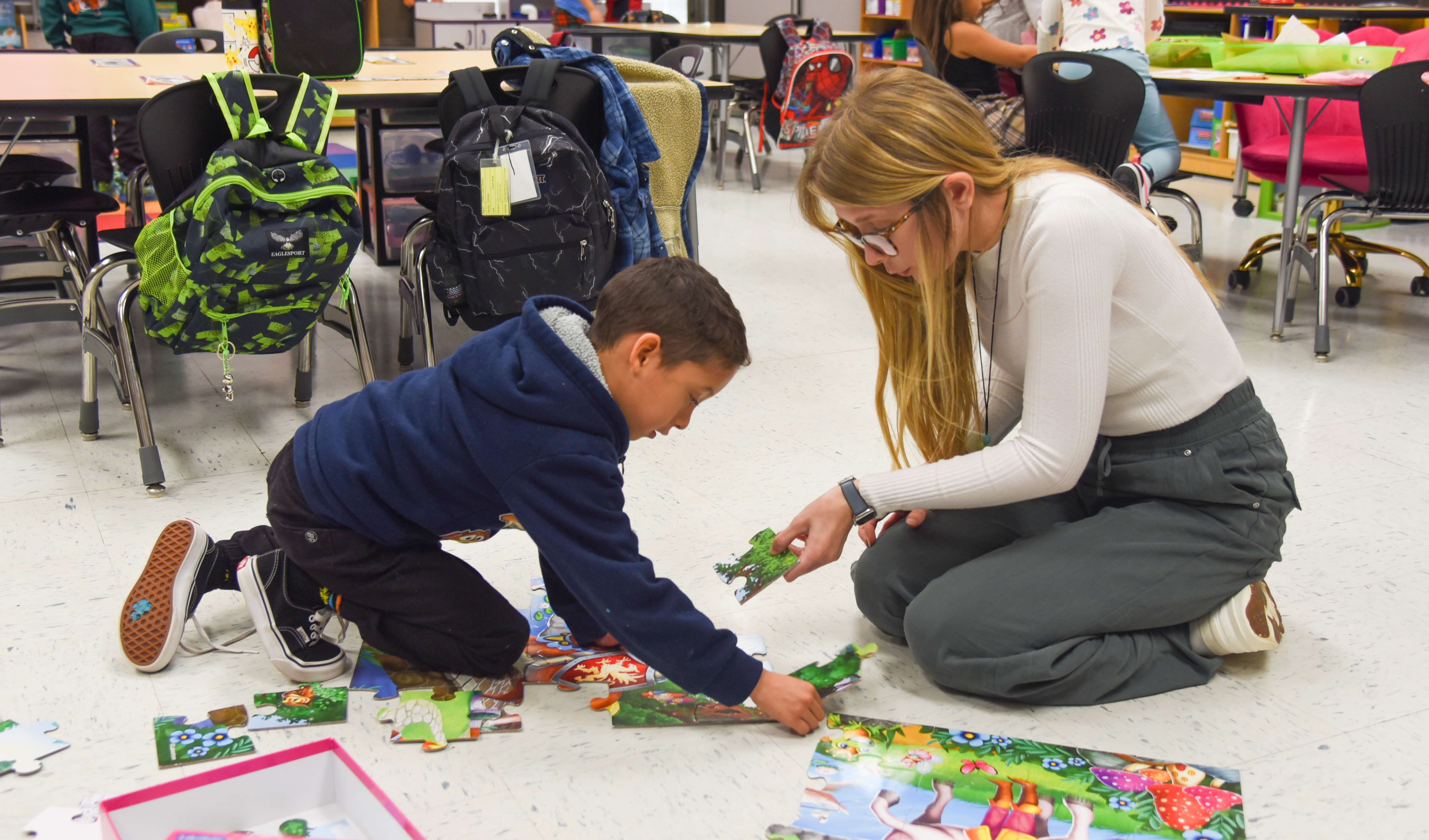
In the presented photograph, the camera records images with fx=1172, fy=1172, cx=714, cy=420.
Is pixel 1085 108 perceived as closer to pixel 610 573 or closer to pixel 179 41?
pixel 610 573

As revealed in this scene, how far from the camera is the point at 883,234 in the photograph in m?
1.35

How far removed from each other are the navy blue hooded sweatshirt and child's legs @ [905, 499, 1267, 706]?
0.90ft

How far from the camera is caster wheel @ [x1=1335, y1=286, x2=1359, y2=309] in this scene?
344cm

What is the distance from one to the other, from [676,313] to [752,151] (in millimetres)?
4305

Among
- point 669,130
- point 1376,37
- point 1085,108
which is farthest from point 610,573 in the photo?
point 1376,37

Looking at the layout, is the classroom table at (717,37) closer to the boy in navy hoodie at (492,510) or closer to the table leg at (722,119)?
the table leg at (722,119)

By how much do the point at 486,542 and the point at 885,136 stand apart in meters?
0.96

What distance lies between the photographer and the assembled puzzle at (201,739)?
1.31m

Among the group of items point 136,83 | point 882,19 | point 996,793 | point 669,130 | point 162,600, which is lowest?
point 996,793

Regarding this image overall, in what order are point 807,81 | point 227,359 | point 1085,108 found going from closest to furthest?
point 227,359, point 1085,108, point 807,81

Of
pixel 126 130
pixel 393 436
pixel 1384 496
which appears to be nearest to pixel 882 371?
pixel 393 436

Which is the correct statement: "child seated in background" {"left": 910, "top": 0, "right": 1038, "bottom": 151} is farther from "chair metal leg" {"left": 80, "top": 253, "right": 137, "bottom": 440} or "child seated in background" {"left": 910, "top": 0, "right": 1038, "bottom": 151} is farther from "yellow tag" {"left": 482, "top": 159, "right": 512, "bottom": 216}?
"chair metal leg" {"left": 80, "top": 253, "right": 137, "bottom": 440}

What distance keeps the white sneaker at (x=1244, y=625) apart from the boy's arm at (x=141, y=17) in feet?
15.3

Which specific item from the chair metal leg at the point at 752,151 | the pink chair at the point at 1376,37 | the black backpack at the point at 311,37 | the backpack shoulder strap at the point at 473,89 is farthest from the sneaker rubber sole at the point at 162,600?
the chair metal leg at the point at 752,151
